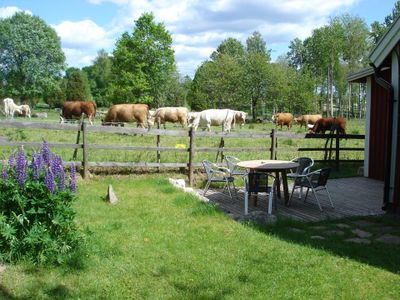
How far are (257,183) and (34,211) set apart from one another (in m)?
4.31

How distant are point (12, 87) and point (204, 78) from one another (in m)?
27.5

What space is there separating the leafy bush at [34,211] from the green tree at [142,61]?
41425 mm

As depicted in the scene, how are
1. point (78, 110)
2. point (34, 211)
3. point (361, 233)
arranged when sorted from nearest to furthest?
point (34, 211) → point (361, 233) → point (78, 110)

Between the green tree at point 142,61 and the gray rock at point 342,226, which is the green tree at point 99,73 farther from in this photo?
the gray rock at point 342,226

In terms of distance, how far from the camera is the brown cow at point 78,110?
2670cm

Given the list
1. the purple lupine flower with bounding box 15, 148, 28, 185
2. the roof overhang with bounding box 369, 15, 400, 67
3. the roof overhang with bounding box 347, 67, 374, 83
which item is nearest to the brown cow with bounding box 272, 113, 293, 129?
the roof overhang with bounding box 347, 67, 374, 83

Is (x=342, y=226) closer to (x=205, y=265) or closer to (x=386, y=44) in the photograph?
(x=205, y=265)

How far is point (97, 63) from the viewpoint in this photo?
332 feet

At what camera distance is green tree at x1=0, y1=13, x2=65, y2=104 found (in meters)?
57.3

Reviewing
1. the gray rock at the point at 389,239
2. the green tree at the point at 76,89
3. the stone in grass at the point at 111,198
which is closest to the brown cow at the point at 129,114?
the stone in grass at the point at 111,198

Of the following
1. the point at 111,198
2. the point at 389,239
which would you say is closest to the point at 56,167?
the point at 111,198

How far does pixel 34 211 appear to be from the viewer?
15.8 feet

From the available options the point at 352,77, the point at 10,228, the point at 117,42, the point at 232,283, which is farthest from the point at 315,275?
the point at 117,42

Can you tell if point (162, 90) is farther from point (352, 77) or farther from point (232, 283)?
point (232, 283)
